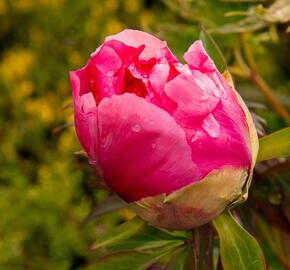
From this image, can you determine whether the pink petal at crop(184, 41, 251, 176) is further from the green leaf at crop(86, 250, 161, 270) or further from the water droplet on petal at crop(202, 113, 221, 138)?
the green leaf at crop(86, 250, 161, 270)

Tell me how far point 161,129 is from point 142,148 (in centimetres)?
2

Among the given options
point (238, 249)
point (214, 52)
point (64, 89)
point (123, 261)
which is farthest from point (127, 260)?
point (64, 89)

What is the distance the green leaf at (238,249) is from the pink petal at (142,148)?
0.26ft

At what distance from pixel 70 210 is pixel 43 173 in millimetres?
114

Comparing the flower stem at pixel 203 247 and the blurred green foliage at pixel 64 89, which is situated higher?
the flower stem at pixel 203 247

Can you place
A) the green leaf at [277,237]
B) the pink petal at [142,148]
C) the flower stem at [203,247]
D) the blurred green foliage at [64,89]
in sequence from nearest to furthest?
the pink petal at [142,148] < the flower stem at [203,247] < the green leaf at [277,237] < the blurred green foliage at [64,89]

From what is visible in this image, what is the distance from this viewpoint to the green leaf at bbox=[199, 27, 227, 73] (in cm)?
75

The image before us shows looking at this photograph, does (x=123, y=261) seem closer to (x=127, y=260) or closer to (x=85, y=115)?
(x=127, y=260)

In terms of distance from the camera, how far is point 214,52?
77 cm

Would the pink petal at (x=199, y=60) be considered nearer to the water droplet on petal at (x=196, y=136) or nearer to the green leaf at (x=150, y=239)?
the water droplet on petal at (x=196, y=136)

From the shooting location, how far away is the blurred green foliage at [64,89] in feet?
3.58

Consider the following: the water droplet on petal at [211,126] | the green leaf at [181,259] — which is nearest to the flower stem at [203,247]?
the green leaf at [181,259]

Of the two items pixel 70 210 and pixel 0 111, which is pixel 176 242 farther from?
pixel 0 111

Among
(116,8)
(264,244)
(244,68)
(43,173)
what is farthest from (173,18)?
(264,244)
